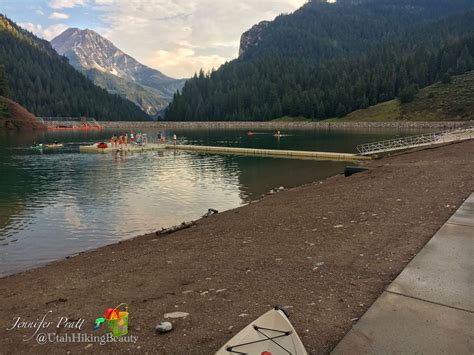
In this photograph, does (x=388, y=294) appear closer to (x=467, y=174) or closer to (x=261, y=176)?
(x=467, y=174)

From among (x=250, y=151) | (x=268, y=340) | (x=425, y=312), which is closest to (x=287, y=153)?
(x=250, y=151)

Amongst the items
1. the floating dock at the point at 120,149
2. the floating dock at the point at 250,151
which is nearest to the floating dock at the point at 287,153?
the floating dock at the point at 250,151

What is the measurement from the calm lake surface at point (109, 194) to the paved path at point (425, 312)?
16478mm

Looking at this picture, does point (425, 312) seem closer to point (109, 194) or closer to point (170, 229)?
point (170, 229)

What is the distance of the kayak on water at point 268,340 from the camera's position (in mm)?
6773

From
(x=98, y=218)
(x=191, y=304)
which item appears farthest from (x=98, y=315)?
(x=98, y=218)

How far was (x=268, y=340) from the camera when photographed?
7051 millimetres

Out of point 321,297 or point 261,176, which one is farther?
point 261,176

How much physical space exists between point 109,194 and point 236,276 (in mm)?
27543

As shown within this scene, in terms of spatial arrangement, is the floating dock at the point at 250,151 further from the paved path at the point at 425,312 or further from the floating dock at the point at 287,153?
the paved path at the point at 425,312

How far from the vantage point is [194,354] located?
779 centimetres

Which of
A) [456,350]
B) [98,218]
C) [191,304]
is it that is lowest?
[98,218]

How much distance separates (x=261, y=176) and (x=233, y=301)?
124 feet

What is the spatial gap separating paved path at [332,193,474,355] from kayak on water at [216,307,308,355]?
3.07 ft
